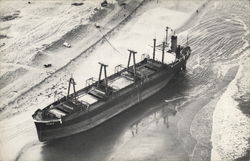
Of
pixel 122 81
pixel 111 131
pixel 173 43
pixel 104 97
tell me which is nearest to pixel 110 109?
pixel 104 97

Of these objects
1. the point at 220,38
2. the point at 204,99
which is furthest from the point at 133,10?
the point at 204,99

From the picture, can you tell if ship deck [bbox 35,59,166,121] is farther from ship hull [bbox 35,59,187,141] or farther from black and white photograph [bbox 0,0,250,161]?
ship hull [bbox 35,59,187,141]

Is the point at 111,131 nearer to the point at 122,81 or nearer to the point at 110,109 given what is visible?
the point at 110,109

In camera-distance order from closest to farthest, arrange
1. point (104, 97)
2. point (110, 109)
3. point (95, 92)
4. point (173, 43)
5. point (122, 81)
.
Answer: point (104, 97) < point (110, 109) < point (95, 92) < point (122, 81) < point (173, 43)

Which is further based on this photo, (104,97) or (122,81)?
(122,81)

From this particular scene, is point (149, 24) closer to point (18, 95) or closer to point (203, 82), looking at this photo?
point (203, 82)

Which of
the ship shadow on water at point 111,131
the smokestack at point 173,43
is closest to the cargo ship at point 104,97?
the smokestack at point 173,43
